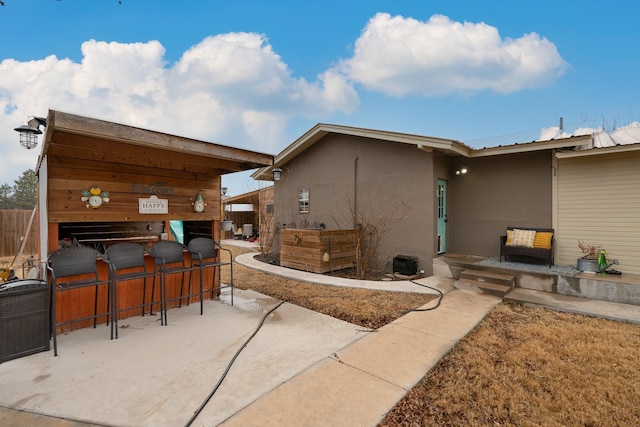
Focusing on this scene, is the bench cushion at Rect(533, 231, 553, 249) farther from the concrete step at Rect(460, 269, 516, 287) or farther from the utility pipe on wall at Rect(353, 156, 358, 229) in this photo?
the utility pipe on wall at Rect(353, 156, 358, 229)

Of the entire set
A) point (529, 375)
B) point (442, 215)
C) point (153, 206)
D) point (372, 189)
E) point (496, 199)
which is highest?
point (372, 189)

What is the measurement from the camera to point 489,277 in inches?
220

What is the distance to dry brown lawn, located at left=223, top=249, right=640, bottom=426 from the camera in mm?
2088

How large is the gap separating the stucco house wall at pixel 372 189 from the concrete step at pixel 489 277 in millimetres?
907

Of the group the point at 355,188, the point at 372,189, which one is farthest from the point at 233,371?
the point at 355,188

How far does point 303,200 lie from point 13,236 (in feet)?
33.1

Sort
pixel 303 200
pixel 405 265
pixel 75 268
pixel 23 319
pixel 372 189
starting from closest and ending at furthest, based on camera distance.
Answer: pixel 23 319 < pixel 75 268 < pixel 405 265 < pixel 372 189 < pixel 303 200

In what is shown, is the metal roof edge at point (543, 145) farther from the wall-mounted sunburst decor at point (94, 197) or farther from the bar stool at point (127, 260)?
the wall-mounted sunburst decor at point (94, 197)

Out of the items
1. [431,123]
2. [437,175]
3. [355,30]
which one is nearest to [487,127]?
[431,123]

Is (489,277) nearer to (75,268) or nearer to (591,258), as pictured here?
(591,258)

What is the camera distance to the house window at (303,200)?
9250 mm

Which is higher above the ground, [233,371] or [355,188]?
[355,188]

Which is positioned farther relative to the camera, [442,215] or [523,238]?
[442,215]

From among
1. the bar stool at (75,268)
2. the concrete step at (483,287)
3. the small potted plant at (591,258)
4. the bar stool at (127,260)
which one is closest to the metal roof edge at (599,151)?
the small potted plant at (591,258)
